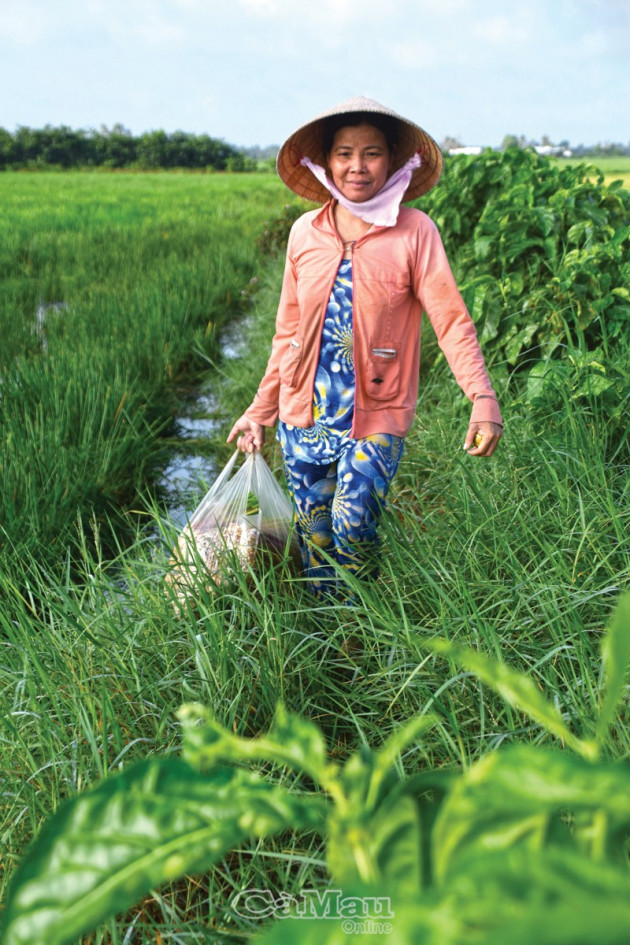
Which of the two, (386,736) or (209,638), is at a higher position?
(209,638)

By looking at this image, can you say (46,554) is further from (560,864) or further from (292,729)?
(560,864)

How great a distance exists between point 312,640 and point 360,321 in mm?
707

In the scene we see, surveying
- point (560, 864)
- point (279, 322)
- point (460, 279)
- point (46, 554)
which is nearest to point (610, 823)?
point (560, 864)

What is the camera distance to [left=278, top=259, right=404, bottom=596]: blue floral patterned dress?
5.74 ft

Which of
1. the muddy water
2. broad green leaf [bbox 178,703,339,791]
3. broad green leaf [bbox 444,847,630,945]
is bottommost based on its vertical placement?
the muddy water

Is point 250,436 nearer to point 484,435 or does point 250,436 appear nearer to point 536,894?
point 484,435

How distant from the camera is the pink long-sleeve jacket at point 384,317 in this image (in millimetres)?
1657

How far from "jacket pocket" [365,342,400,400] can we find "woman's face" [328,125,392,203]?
1.10 feet

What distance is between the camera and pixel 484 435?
1580mm

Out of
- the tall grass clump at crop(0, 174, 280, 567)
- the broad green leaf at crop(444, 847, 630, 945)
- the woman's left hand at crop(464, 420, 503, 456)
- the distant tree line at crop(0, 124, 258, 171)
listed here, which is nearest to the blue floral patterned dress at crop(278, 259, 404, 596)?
the woman's left hand at crop(464, 420, 503, 456)

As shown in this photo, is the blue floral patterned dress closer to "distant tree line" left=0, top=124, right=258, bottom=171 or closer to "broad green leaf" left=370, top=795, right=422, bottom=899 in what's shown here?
"broad green leaf" left=370, top=795, right=422, bottom=899

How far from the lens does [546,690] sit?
1334mm

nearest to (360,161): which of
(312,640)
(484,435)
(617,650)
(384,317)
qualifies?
(384,317)

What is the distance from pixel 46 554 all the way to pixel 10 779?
1031 mm
